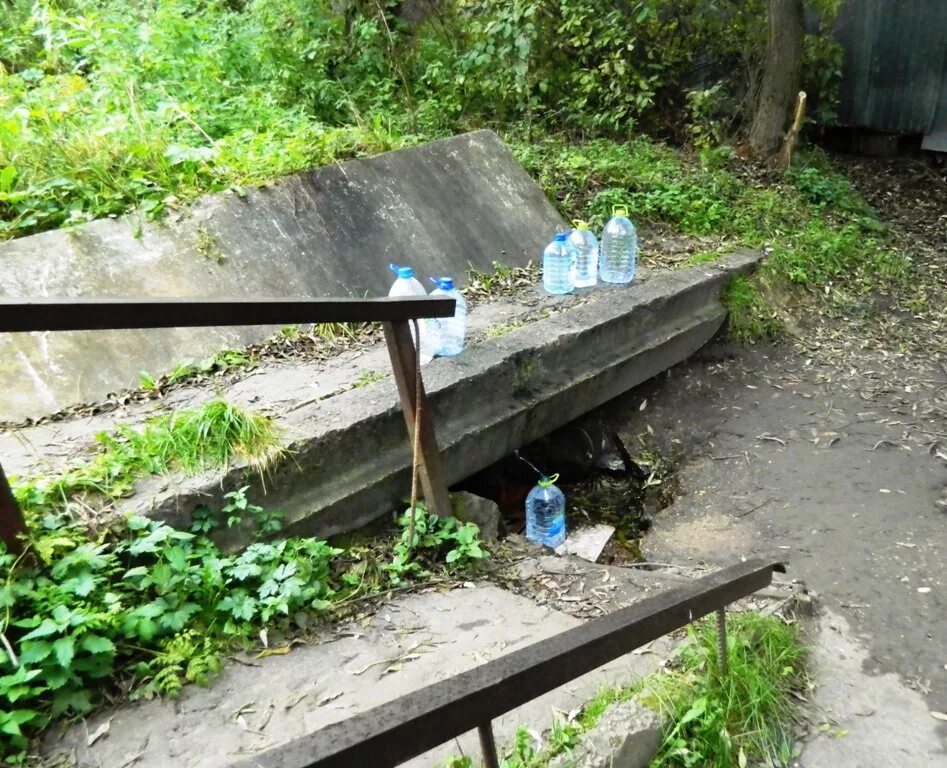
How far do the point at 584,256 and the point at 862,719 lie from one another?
10.6 feet

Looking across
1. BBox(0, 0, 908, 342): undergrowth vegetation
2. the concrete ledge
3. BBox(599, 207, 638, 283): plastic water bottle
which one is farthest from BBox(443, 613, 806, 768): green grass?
BBox(0, 0, 908, 342): undergrowth vegetation

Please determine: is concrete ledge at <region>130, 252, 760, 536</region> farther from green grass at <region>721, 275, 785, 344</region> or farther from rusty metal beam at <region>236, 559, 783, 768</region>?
rusty metal beam at <region>236, 559, 783, 768</region>

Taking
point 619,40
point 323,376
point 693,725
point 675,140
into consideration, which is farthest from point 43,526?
point 675,140

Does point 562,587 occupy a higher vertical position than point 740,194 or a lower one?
lower

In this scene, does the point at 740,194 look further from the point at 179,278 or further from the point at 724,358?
the point at 179,278

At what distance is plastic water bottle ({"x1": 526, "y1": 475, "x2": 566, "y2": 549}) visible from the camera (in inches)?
162

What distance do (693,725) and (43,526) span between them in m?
2.19

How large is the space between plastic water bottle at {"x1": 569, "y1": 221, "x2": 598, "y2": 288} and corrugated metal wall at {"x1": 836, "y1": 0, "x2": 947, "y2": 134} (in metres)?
5.59

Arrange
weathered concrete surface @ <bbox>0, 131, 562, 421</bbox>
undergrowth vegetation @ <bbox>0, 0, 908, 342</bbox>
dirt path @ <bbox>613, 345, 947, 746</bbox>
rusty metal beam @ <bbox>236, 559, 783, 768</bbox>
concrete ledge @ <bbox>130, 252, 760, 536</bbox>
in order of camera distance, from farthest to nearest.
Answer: undergrowth vegetation @ <bbox>0, 0, 908, 342</bbox> → weathered concrete surface @ <bbox>0, 131, 562, 421</bbox> → dirt path @ <bbox>613, 345, 947, 746</bbox> → concrete ledge @ <bbox>130, 252, 760, 536</bbox> → rusty metal beam @ <bbox>236, 559, 783, 768</bbox>

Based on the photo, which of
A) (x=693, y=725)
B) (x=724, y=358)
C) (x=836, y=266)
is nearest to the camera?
(x=693, y=725)

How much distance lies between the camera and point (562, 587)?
121 inches

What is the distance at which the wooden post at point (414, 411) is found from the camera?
289cm

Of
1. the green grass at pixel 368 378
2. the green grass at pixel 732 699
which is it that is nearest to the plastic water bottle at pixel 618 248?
the green grass at pixel 368 378

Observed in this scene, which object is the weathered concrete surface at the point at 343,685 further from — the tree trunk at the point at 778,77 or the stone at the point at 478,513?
the tree trunk at the point at 778,77
